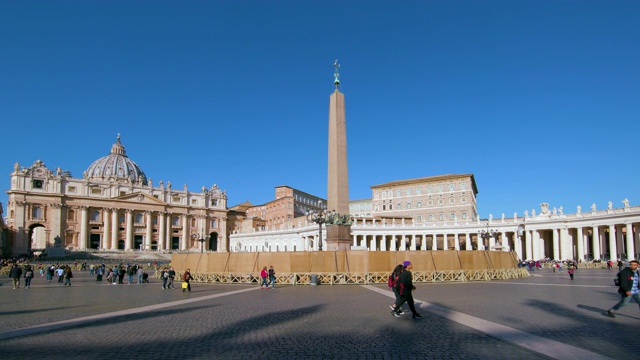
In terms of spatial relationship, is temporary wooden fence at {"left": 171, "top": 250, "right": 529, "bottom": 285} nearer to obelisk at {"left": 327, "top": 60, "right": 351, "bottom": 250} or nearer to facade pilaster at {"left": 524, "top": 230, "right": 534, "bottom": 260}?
obelisk at {"left": 327, "top": 60, "right": 351, "bottom": 250}

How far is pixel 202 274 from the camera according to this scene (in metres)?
27.1

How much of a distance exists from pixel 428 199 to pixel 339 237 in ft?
193

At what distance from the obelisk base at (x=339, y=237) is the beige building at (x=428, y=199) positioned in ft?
163

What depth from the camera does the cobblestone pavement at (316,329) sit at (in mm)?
7711

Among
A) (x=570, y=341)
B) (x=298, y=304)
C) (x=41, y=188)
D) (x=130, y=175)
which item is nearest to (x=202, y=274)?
(x=298, y=304)

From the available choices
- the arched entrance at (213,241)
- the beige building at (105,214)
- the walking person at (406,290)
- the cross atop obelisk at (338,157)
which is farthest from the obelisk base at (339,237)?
the arched entrance at (213,241)

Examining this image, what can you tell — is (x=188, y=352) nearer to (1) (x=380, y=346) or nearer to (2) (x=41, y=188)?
(1) (x=380, y=346)

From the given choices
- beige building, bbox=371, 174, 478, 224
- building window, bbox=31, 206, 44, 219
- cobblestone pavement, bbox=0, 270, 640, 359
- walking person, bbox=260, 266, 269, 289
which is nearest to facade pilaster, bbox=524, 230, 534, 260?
beige building, bbox=371, 174, 478, 224

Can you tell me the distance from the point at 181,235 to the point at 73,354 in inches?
3673

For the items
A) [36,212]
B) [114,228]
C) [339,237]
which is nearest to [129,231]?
[114,228]

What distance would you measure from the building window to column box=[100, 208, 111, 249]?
34.2 feet

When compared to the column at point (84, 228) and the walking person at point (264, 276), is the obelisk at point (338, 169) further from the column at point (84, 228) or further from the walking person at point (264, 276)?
the column at point (84, 228)

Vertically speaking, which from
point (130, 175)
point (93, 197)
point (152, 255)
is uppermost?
point (130, 175)

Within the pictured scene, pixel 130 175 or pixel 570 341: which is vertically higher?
pixel 130 175
